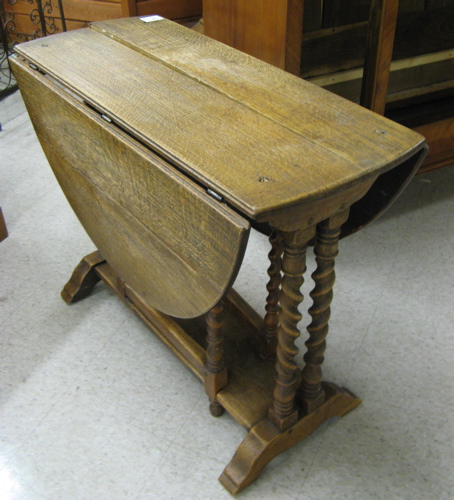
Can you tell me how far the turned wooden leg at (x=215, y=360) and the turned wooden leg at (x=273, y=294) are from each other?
0.16 metres

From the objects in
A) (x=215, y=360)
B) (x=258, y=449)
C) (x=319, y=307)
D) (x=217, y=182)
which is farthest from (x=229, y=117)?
(x=258, y=449)

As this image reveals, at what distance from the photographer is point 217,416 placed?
1.55m

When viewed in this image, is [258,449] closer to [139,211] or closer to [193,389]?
[193,389]

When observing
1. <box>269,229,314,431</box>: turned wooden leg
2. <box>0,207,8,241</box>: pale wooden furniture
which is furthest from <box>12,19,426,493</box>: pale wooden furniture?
<box>0,207,8,241</box>: pale wooden furniture

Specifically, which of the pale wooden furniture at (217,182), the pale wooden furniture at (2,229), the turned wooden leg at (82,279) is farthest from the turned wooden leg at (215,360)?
the pale wooden furniture at (2,229)

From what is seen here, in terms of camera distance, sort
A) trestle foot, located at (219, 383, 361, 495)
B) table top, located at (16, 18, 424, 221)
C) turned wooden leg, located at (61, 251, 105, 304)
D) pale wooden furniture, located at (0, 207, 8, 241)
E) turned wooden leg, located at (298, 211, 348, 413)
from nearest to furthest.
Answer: table top, located at (16, 18, 424, 221) → turned wooden leg, located at (298, 211, 348, 413) → trestle foot, located at (219, 383, 361, 495) → turned wooden leg, located at (61, 251, 105, 304) → pale wooden furniture, located at (0, 207, 8, 241)

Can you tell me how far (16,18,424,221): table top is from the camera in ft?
3.42

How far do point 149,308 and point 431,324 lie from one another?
0.84m

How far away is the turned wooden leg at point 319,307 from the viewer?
1.17 meters

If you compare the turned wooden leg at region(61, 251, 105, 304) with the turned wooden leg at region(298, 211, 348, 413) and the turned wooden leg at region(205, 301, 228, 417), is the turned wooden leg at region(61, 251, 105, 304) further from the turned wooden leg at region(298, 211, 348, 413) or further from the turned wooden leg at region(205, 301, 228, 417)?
the turned wooden leg at region(298, 211, 348, 413)

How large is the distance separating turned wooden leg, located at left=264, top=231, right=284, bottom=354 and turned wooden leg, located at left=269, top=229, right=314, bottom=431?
212 millimetres

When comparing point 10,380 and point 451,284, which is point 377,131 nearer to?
point 451,284

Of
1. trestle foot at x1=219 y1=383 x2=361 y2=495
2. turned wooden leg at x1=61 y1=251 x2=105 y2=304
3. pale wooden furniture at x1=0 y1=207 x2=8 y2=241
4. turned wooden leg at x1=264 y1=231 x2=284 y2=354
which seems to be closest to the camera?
trestle foot at x1=219 y1=383 x2=361 y2=495

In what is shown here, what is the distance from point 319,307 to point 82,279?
89cm
